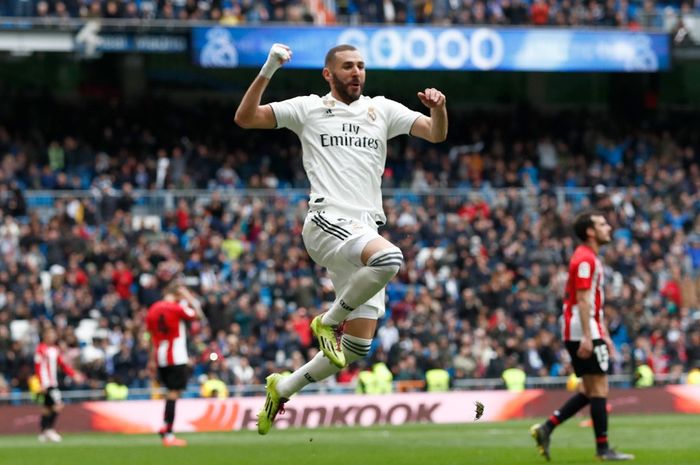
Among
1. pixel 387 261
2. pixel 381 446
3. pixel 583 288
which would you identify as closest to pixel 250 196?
pixel 381 446

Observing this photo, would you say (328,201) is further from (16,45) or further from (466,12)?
(466,12)

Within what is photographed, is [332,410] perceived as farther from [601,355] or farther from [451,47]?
[451,47]

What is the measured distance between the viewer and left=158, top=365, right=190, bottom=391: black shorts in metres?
20.4

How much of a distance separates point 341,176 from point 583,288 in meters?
3.25

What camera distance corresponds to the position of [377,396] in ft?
84.2

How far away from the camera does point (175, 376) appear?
20406mm

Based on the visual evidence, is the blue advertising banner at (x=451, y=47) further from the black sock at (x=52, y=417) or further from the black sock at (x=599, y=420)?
the black sock at (x=599, y=420)

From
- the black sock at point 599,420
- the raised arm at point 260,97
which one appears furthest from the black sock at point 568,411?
the raised arm at point 260,97

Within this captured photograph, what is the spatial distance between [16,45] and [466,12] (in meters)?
10.6

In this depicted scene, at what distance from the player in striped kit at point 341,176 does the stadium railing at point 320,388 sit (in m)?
13.8

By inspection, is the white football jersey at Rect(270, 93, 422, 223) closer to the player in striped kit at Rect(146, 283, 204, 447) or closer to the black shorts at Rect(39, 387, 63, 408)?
the player in striped kit at Rect(146, 283, 204, 447)

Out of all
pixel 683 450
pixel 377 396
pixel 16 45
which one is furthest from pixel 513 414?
pixel 16 45

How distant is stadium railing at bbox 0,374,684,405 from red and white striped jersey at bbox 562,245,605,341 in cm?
1219

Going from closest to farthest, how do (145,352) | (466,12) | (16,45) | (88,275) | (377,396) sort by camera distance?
(377,396) → (145,352) → (88,275) → (16,45) → (466,12)
